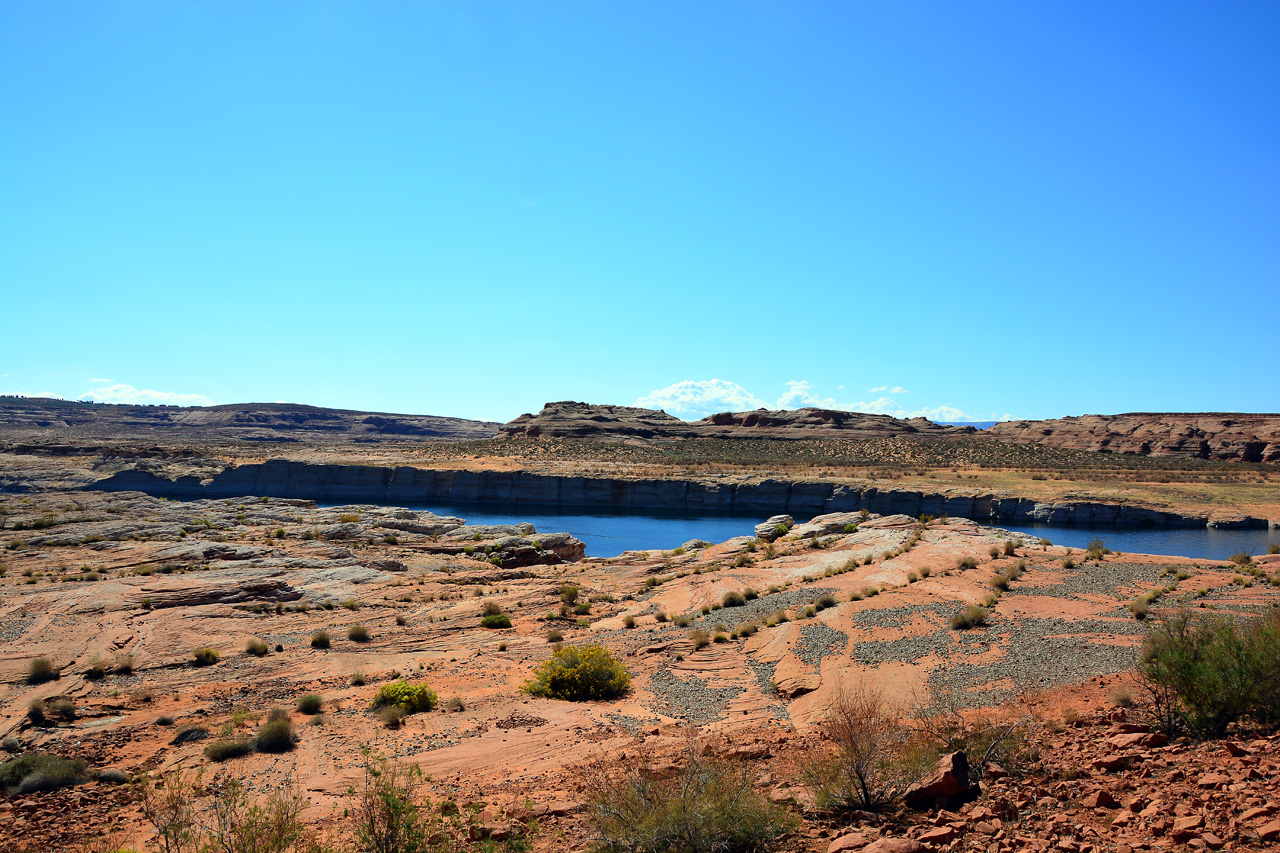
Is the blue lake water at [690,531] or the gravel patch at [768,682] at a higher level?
the gravel patch at [768,682]

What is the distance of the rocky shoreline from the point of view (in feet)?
170

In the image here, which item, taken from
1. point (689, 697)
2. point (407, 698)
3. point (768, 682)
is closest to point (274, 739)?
point (407, 698)

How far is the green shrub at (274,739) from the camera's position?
31.7 feet

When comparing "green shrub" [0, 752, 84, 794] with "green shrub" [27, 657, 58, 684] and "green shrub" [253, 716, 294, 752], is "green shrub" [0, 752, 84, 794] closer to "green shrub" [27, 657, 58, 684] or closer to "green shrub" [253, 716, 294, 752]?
"green shrub" [253, 716, 294, 752]

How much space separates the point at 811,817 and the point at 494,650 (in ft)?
35.8

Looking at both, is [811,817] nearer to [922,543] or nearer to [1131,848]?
[1131,848]

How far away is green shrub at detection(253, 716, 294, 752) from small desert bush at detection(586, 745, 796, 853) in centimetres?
570

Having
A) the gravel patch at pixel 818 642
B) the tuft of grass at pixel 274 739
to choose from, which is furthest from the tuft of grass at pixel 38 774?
the gravel patch at pixel 818 642

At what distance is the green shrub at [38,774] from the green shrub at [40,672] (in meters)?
5.24

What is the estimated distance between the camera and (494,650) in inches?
624

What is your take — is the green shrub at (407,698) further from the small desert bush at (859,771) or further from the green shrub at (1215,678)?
the green shrub at (1215,678)

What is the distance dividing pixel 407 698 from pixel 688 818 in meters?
7.29

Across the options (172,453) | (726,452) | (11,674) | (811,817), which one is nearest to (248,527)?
(11,674)

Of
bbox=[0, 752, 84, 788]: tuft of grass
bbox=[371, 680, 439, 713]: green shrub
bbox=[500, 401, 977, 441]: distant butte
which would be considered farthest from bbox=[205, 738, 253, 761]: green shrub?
bbox=[500, 401, 977, 441]: distant butte
